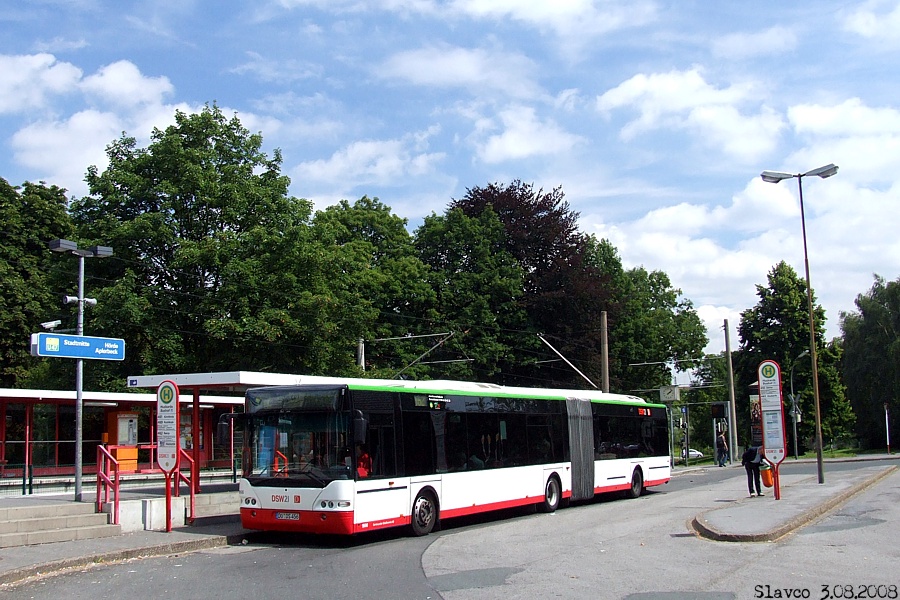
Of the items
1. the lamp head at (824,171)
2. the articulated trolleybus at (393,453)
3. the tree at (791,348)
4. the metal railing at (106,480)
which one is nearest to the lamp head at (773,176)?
the lamp head at (824,171)

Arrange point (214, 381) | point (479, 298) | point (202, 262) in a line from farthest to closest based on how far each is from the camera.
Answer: point (479, 298) < point (202, 262) < point (214, 381)

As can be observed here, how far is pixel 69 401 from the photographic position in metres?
26.5

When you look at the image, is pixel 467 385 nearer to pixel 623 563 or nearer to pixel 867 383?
pixel 623 563

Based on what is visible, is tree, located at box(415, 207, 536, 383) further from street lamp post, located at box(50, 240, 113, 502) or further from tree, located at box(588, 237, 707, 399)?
street lamp post, located at box(50, 240, 113, 502)

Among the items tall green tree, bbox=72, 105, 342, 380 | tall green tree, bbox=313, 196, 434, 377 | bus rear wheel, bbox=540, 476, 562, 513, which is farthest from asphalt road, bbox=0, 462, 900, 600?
tall green tree, bbox=313, 196, 434, 377

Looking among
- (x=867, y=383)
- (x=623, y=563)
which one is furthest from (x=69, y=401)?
(x=867, y=383)

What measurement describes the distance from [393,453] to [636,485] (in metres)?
12.8

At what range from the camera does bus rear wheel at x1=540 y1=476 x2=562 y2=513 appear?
855 inches

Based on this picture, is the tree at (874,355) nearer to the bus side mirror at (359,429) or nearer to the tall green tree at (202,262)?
the tall green tree at (202,262)

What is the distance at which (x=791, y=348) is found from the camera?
63.8 m

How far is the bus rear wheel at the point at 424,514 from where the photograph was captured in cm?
1648

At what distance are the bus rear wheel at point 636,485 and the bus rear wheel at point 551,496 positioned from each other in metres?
4.87

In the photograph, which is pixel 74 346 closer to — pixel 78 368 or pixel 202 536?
pixel 78 368

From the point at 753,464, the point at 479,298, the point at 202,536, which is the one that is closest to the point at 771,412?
the point at 753,464
